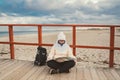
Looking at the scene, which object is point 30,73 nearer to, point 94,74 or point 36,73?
point 36,73

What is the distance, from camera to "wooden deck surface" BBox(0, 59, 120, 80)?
17.4 ft

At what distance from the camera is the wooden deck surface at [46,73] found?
5.30 m

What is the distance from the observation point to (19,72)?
19.0 ft

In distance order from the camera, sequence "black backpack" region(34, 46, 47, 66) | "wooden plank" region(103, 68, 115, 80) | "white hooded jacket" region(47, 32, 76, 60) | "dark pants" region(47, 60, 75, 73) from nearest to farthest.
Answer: "wooden plank" region(103, 68, 115, 80), "dark pants" region(47, 60, 75, 73), "white hooded jacket" region(47, 32, 76, 60), "black backpack" region(34, 46, 47, 66)

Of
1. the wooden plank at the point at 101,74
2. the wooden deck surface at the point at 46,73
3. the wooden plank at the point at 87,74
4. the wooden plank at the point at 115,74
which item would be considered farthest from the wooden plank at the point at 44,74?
the wooden plank at the point at 115,74

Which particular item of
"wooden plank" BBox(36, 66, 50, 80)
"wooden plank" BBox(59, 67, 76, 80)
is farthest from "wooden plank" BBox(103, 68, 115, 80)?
"wooden plank" BBox(36, 66, 50, 80)

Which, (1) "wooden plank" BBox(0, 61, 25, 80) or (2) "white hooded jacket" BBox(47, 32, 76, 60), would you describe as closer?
(1) "wooden plank" BBox(0, 61, 25, 80)

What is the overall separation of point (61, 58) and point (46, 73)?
535mm

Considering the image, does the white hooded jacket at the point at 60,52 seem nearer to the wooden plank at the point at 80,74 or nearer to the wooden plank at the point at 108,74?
the wooden plank at the point at 80,74

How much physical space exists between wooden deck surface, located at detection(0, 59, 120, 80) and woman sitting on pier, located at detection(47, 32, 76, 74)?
0.60 feet

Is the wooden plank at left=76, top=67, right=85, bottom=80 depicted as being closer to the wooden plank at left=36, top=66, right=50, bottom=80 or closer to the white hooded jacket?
the white hooded jacket

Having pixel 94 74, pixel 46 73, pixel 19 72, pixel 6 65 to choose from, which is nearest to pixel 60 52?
pixel 46 73

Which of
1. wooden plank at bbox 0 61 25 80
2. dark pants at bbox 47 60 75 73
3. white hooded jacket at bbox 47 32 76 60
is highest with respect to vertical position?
white hooded jacket at bbox 47 32 76 60

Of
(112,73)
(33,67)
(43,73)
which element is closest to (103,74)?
(112,73)
